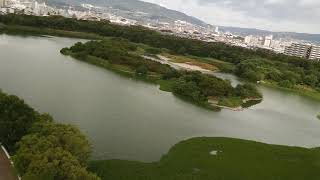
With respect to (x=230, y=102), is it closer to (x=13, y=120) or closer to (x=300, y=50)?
(x=13, y=120)

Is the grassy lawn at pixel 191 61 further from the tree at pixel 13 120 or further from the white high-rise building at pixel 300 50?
the white high-rise building at pixel 300 50

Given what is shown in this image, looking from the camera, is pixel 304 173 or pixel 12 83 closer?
pixel 304 173

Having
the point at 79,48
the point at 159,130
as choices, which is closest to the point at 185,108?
the point at 159,130

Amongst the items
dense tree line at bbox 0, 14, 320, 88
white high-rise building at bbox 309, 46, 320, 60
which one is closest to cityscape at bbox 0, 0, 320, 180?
dense tree line at bbox 0, 14, 320, 88

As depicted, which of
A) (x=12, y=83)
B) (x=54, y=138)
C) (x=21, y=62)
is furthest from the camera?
(x=21, y=62)

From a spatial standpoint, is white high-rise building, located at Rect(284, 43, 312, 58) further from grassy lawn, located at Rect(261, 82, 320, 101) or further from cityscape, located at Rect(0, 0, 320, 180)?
grassy lawn, located at Rect(261, 82, 320, 101)

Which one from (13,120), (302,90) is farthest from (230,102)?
(302,90)

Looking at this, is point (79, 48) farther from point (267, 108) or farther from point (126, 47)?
point (267, 108)
